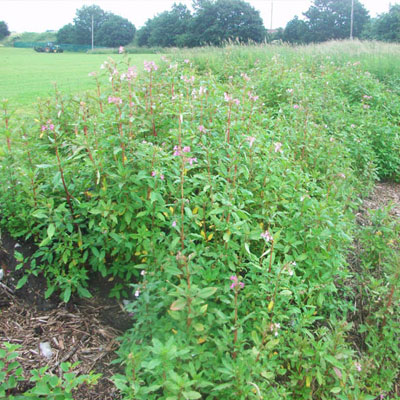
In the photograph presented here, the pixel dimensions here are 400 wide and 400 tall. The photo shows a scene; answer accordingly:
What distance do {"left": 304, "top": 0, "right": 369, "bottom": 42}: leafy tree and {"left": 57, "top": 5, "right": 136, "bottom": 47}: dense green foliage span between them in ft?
91.3

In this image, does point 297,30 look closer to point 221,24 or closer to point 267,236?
point 221,24

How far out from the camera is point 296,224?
2.36 m

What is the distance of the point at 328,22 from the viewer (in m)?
47.0

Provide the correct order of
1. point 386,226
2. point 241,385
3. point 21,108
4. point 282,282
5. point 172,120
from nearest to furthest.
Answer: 1. point 241,385
2. point 282,282
3. point 386,226
4. point 172,120
5. point 21,108

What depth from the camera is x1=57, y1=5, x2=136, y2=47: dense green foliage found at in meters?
57.2

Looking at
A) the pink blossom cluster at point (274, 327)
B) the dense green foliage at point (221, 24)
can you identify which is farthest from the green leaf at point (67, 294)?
the dense green foliage at point (221, 24)

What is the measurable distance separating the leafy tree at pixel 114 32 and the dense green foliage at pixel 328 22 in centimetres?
2575

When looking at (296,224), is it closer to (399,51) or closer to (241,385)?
(241,385)

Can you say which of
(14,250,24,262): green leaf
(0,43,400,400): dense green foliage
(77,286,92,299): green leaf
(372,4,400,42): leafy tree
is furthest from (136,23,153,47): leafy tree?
(77,286,92,299): green leaf

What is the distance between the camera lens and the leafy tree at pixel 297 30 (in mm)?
45969

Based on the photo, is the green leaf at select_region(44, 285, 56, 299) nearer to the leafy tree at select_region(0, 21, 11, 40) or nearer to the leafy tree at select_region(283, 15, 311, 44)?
the leafy tree at select_region(283, 15, 311, 44)

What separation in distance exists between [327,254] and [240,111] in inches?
68.6

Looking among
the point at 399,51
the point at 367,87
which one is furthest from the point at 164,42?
the point at 367,87

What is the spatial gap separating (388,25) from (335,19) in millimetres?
11822
